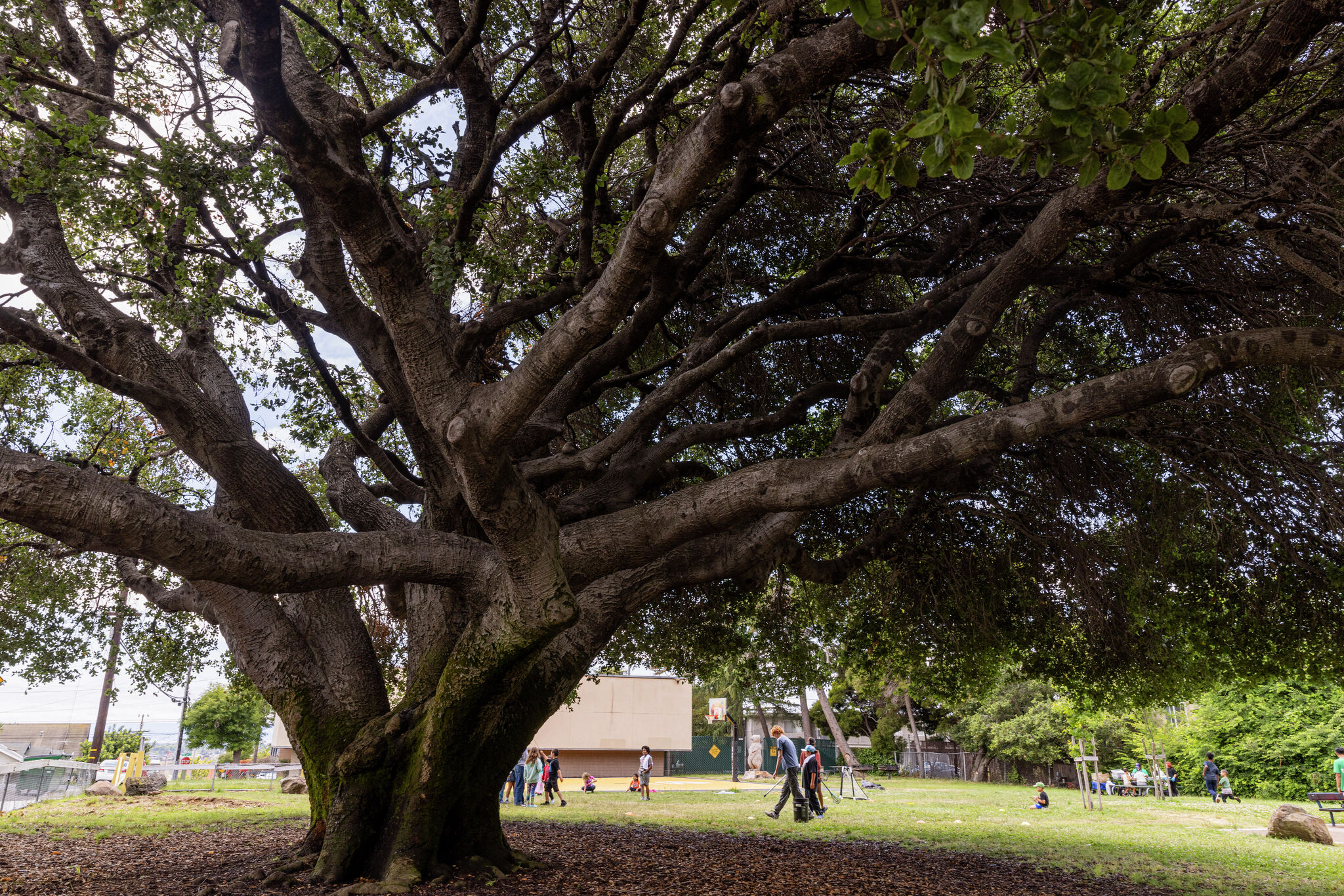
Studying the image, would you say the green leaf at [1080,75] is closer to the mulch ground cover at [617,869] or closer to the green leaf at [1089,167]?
the green leaf at [1089,167]

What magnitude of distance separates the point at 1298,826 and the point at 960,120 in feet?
46.7

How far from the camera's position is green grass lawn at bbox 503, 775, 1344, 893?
821 centimetres

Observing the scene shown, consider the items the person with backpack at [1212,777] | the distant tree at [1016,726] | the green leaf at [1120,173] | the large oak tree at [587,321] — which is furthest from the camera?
the distant tree at [1016,726]

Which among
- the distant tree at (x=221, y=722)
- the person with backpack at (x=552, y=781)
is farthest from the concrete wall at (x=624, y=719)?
the distant tree at (x=221, y=722)

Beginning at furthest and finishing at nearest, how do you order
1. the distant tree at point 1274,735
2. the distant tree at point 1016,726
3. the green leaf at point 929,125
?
the distant tree at point 1016,726, the distant tree at point 1274,735, the green leaf at point 929,125

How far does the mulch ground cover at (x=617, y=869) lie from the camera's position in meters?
6.08

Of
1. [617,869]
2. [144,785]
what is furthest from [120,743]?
[617,869]

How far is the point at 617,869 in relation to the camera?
7219 mm

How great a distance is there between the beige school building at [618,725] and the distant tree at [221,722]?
→ 56.0 ft

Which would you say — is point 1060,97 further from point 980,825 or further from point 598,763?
point 598,763

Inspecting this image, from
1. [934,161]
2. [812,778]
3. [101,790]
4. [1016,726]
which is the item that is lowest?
[101,790]

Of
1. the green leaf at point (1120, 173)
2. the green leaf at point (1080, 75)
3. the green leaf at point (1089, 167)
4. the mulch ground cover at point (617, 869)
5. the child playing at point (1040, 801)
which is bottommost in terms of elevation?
the child playing at point (1040, 801)

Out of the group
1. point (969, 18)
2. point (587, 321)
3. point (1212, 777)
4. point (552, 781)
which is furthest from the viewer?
point (1212, 777)

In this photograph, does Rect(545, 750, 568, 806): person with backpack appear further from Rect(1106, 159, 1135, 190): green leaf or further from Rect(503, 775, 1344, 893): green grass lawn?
Rect(1106, 159, 1135, 190): green leaf
